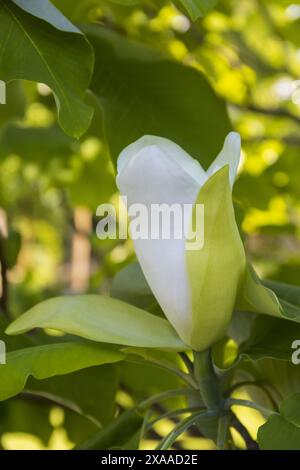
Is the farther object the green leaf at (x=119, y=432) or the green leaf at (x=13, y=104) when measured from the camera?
the green leaf at (x=13, y=104)

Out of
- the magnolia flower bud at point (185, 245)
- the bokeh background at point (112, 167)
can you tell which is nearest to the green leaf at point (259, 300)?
the magnolia flower bud at point (185, 245)

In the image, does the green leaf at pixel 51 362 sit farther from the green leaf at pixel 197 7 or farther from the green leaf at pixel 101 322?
the green leaf at pixel 197 7

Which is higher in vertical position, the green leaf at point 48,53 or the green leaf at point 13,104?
the green leaf at point 48,53

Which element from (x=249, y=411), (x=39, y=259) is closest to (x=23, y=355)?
(x=249, y=411)

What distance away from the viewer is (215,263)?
41 centimetres

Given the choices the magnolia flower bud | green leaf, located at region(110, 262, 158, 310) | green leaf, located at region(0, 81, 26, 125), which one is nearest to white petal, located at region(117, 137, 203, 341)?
the magnolia flower bud

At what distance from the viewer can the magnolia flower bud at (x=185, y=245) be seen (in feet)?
1.33

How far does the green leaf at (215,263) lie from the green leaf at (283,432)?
2.4 inches

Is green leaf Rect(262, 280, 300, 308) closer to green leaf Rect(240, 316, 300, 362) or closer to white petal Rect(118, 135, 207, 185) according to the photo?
green leaf Rect(240, 316, 300, 362)

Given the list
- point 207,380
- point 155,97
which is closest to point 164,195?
point 207,380

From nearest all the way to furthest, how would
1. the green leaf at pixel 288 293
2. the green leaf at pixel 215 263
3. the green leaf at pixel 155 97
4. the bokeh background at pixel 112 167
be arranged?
1. the green leaf at pixel 215 263
2. the green leaf at pixel 288 293
3. the green leaf at pixel 155 97
4. the bokeh background at pixel 112 167

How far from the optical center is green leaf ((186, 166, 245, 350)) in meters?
0.39

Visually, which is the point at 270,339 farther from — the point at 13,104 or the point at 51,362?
the point at 13,104

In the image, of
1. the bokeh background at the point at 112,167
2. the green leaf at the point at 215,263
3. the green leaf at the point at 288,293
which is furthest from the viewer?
the bokeh background at the point at 112,167
